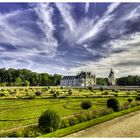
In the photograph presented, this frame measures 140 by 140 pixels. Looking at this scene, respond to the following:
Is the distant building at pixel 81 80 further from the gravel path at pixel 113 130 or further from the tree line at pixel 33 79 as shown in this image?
the gravel path at pixel 113 130

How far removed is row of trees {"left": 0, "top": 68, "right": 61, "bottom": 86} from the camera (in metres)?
88.3

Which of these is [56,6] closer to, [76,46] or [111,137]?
[76,46]

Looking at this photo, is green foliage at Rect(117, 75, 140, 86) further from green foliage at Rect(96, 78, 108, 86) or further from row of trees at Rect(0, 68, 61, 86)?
row of trees at Rect(0, 68, 61, 86)

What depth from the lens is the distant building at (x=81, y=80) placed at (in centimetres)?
10394

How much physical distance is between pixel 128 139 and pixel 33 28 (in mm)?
15233

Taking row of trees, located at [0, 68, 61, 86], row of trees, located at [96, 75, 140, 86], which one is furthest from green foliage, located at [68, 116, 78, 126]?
row of trees, located at [0, 68, 61, 86]

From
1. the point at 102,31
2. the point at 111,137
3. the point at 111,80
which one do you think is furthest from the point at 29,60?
the point at 111,80

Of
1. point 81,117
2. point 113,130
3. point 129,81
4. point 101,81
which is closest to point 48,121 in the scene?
point 113,130

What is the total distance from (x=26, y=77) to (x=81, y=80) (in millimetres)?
23741

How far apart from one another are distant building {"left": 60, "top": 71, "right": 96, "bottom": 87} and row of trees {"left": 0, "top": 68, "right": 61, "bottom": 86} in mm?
8069

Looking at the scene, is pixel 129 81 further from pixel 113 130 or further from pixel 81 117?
pixel 113 130

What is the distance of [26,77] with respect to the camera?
314 feet

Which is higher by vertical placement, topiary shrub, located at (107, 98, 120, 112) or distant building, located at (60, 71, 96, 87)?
distant building, located at (60, 71, 96, 87)

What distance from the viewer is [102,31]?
88.1 ft
